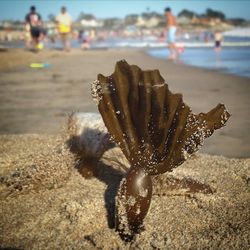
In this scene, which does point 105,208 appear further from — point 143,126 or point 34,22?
point 34,22

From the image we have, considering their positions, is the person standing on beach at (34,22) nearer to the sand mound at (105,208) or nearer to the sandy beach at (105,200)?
the sandy beach at (105,200)

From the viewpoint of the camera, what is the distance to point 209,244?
5.61ft

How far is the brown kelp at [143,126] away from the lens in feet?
5.74

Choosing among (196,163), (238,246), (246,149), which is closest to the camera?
(238,246)

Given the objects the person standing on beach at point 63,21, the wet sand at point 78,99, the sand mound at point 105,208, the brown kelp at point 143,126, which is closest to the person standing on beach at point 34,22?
the person standing on beach at point 63,21

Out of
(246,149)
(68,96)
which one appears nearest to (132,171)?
(246,149)

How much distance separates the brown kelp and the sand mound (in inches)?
7.4

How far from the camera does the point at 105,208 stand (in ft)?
6.77

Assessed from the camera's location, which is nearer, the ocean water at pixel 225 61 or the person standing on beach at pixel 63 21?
the ocean water at pixel 225 61

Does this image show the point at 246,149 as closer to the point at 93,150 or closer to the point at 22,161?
the point at 93,150

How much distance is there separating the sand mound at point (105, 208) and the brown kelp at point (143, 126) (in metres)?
0.19

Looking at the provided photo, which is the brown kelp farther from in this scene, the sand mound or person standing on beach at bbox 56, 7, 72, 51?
person standing on beach at bbox 56, 7, 72, 51

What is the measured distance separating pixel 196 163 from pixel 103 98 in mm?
1351

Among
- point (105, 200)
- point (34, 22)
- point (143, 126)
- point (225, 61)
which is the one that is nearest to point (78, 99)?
point (105, 200)
